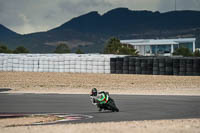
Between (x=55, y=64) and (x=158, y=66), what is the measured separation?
7.53 meters

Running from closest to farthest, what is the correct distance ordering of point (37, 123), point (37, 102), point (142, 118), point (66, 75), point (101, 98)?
point (37, 123), point (142, 118), point (101, 98), point (37, 102), point (66, 75)

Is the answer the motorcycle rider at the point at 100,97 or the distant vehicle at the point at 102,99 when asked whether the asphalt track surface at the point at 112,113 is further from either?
the motorcycle rider at the point at 100,97

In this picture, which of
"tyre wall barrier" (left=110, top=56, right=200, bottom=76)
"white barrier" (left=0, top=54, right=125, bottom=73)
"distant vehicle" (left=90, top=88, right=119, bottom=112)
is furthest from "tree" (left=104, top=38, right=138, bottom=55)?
"distant vehicle" (left=90, top=88, right=119, bottom=112)

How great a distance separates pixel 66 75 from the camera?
108ft

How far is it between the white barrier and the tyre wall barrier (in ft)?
3.42

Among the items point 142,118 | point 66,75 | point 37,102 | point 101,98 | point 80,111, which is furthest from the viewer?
point 66,75

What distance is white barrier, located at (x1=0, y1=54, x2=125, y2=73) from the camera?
32750 mm

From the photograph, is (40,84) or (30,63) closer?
(40,84)

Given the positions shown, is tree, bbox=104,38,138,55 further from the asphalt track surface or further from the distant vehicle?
the distant vehicle

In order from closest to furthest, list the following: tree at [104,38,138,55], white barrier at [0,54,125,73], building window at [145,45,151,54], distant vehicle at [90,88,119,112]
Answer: distant vehicle at [90,88,119,112], white barrier at [0,54,125,73], tree at [104,38,138,55], building window at [145,45,151,54]

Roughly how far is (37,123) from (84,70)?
2192 centimetres

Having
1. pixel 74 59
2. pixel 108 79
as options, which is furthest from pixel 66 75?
pixel 108 79

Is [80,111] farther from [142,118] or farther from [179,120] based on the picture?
[179,120]

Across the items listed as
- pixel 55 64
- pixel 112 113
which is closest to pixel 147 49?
pixel 55 64
